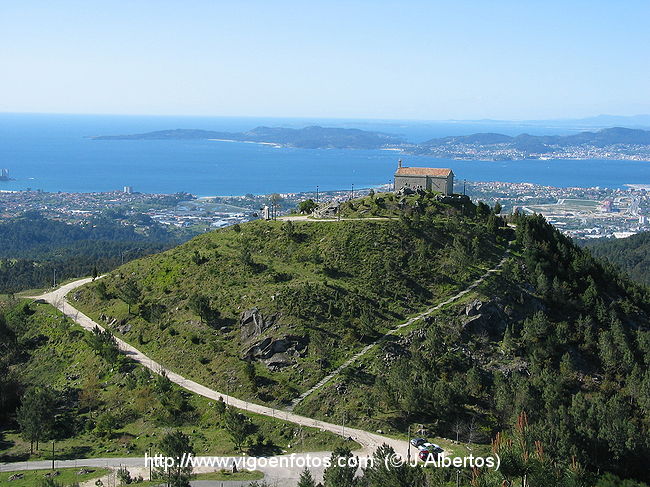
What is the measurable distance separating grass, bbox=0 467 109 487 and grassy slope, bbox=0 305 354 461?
8.46 ft

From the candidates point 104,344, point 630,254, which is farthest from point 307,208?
point 630,254

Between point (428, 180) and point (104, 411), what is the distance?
55.1 metres

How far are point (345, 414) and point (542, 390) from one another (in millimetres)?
16580

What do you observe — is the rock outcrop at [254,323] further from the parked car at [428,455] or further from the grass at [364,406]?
the parked car at [428,455]

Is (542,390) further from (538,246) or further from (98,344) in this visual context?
(98,344)

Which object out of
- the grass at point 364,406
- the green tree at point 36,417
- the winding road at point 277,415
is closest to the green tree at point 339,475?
the winding road at point 277,415

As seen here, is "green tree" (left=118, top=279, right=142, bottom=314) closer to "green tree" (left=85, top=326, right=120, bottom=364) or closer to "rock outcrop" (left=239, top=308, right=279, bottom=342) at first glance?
"green tree" (left=85, top=326, right=120, bottom=364)

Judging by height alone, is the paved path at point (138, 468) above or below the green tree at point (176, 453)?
below

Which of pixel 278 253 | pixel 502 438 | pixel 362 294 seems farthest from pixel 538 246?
pixel 502 438

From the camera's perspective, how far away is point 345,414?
157 feet

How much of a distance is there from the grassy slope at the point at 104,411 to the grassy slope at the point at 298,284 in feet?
13.5

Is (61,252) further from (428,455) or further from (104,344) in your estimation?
(428,455)

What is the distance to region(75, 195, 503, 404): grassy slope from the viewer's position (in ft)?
182

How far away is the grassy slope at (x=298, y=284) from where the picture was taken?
55625mm
